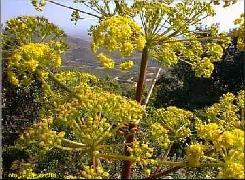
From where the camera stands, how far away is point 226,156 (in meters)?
4.28

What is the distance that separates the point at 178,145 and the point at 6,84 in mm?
6009

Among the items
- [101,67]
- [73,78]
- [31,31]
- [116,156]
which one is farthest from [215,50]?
[116,156]

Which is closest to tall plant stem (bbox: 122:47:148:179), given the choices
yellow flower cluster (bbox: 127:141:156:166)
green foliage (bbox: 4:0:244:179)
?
green foliage (bbox: 4:0:244:179)

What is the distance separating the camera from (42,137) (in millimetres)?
4473

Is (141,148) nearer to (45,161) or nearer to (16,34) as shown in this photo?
(16,34)

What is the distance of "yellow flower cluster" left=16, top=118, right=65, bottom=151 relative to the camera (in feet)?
14.7

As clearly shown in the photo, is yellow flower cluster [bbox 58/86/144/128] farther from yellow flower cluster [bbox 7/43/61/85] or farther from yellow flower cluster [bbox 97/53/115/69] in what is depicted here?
yellow flower cluster [bbox 97/53/115/69]

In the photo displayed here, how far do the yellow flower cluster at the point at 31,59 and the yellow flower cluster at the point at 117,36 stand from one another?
515 mm

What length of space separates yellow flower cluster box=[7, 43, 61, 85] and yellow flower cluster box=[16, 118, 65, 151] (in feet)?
1.87

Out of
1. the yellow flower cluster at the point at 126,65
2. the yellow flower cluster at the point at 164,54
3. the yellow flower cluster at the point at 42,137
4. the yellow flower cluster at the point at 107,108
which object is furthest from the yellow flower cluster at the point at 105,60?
the yellow flower cluster at the point at 42,137

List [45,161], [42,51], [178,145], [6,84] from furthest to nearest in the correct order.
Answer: [6,84]
[178,145]
[45,161]
[42,51]

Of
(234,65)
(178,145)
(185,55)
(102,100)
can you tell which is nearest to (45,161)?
(178,145)

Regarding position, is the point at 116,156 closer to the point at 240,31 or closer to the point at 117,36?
the point at 117,36

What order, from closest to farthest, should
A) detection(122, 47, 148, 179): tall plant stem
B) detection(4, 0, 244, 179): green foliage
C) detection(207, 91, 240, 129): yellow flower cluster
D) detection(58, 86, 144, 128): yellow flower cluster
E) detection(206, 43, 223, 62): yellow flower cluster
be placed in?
detection(4, 0, 244, 179): green foliage < detection(58, 86, 144, 128): yellow flower cluster < detection(122, 47, 148, 179): tall plant stem < detection(207, 91, 240, 129): yellow flower cluster < detection(206, 43, 223, 62): yellow flower cluster
